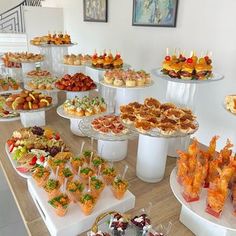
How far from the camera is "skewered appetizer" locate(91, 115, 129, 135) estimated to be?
1.06 meters

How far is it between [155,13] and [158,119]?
139 centimetres

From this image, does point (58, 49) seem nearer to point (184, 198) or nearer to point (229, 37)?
point (229, 37)

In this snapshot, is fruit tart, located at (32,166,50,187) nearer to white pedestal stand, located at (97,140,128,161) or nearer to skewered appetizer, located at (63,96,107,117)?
white pedestal stand, located at (97,140,128,161)

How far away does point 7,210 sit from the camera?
1838 mm

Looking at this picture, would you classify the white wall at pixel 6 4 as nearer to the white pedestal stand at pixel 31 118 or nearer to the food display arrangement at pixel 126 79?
the white pedestal stand at pixel 31 118

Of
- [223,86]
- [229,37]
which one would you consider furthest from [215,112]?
[229,37]

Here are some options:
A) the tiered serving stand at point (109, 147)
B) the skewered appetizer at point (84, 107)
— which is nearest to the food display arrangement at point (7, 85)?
the skewered appetizer at point (84, 107)

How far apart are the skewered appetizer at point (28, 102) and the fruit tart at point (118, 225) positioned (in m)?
0.92

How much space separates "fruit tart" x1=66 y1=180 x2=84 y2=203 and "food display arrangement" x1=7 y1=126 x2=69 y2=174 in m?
0.19

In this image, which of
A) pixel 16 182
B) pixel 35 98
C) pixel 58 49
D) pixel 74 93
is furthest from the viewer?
pixel 58 49

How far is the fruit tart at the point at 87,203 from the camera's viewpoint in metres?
0.75

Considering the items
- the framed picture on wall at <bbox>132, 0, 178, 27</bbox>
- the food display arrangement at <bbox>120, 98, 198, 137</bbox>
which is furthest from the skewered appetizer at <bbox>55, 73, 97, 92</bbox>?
the framed picture on wall at <bbox>132, 0, 178, 27</bbox>

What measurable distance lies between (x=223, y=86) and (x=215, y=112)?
20 centimetres

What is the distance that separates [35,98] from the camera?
1465 mm
